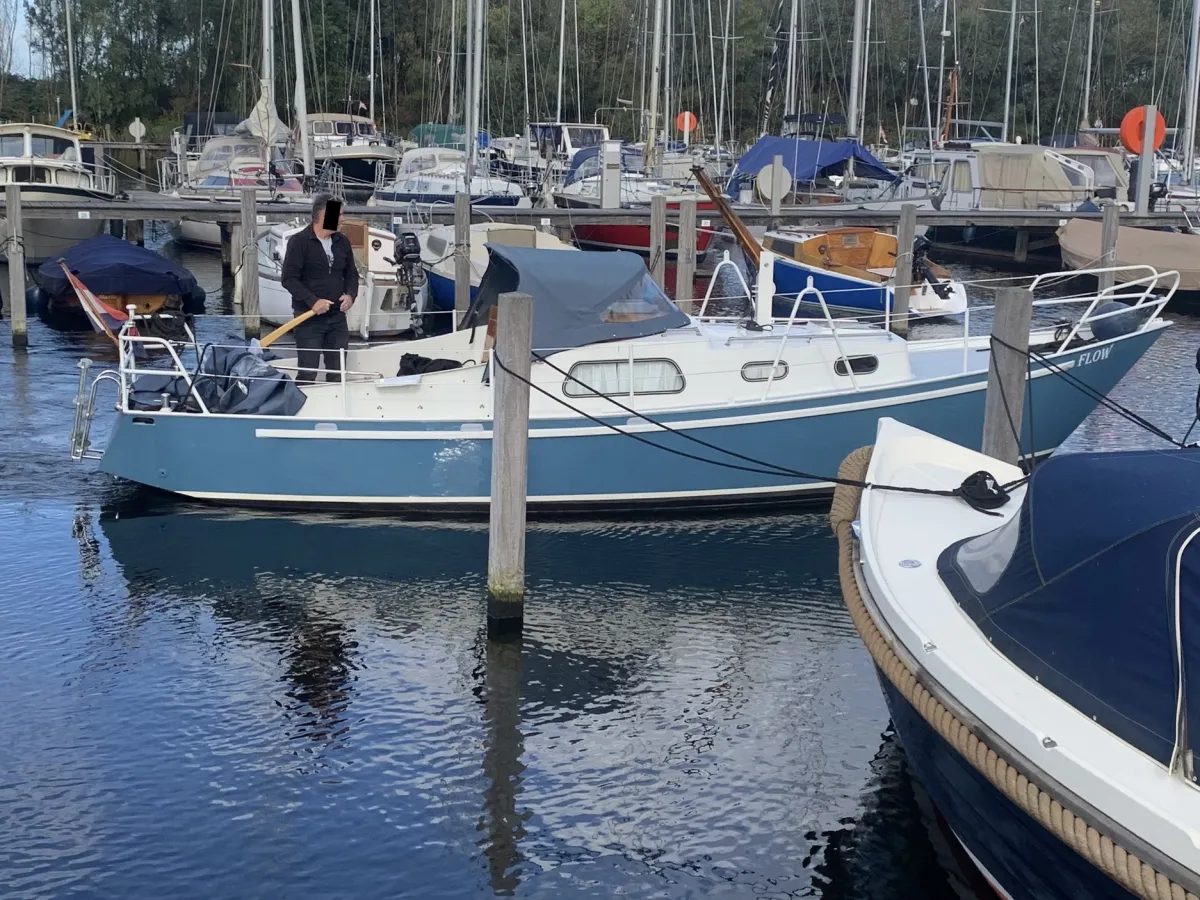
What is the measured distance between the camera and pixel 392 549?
36.8ft

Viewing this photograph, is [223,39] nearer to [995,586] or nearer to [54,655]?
[54,655]

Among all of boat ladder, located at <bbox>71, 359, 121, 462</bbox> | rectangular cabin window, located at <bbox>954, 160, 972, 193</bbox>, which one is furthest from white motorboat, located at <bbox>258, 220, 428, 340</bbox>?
rectangular cabin window, located at <bbox>954, 160, 972, 193</bbox>

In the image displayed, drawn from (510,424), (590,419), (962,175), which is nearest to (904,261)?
(590,419)

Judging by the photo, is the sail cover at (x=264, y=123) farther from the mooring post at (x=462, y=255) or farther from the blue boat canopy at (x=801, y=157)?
the mooring post at (x=462, y=255)

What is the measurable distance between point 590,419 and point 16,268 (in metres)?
11.7

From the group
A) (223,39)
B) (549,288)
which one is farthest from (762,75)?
(549,288)

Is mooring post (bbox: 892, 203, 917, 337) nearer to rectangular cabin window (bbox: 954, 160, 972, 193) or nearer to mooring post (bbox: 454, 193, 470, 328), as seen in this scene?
mooring post (bbox: 454, 193, 470, 328)

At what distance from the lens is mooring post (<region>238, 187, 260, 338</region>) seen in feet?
65.5

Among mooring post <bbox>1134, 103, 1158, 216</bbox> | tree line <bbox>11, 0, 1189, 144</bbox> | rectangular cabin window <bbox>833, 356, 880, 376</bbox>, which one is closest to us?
rectangular cabin window <bbox>833, 356, 880, 376</bbox>

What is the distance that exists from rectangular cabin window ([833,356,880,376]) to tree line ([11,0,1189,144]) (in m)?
37.2

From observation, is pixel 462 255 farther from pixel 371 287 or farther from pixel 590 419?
pixel 590 419

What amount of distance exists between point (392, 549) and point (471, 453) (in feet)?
3.41

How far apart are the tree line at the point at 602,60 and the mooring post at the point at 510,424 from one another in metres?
40.5

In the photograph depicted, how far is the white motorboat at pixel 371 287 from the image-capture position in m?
20.9
